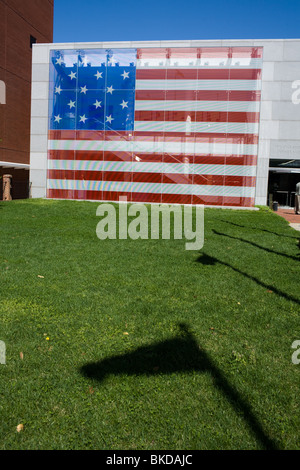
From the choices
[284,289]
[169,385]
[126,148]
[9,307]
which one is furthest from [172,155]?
[169,385]

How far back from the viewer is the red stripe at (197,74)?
84.4 feet

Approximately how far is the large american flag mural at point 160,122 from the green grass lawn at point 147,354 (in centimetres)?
1862

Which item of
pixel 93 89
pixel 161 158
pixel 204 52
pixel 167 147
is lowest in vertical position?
pixel 161 158

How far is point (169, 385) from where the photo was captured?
11.4 feet

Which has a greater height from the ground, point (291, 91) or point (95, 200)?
point (291, 91)

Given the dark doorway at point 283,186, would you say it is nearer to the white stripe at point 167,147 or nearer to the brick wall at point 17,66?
the white stripe at point 167,147

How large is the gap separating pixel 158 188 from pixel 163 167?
1525 millimetres

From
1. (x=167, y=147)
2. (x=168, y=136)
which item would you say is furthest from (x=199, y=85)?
(x=167, y=147)

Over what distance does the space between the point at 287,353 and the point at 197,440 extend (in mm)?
1818

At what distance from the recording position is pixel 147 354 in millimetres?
4066

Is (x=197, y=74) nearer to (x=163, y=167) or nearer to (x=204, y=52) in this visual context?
(x=204, y=52)

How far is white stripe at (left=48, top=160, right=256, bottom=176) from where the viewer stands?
26.2 m

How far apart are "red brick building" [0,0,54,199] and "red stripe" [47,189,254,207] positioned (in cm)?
579
